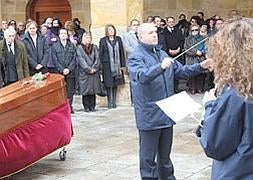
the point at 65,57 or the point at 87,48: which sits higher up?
the point at 87,48

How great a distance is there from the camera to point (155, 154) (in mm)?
5500

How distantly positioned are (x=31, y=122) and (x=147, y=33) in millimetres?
1685

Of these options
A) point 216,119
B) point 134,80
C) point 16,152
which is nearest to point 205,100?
point 216,119

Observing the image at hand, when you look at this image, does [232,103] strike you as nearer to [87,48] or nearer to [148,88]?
[148,88]

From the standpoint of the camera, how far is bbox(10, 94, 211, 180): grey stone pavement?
6.55 metres

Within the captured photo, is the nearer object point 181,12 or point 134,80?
point 134,80

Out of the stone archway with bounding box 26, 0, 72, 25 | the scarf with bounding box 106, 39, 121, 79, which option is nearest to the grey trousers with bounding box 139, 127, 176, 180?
the scarf with bounding box 106, 39, 121, 79

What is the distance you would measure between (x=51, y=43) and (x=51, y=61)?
0.44 m

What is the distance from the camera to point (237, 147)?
9.41ft

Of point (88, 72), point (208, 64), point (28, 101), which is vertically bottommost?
point (88, 72)

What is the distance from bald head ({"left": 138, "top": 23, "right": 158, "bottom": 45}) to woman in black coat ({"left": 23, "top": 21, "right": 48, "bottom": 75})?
5544mm

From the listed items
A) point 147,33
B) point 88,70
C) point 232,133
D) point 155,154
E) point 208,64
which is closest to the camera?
point 232,133

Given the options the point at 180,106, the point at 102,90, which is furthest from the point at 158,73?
the point at 102,90

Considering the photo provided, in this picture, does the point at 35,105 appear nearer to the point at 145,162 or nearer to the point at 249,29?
the point at 145,162
